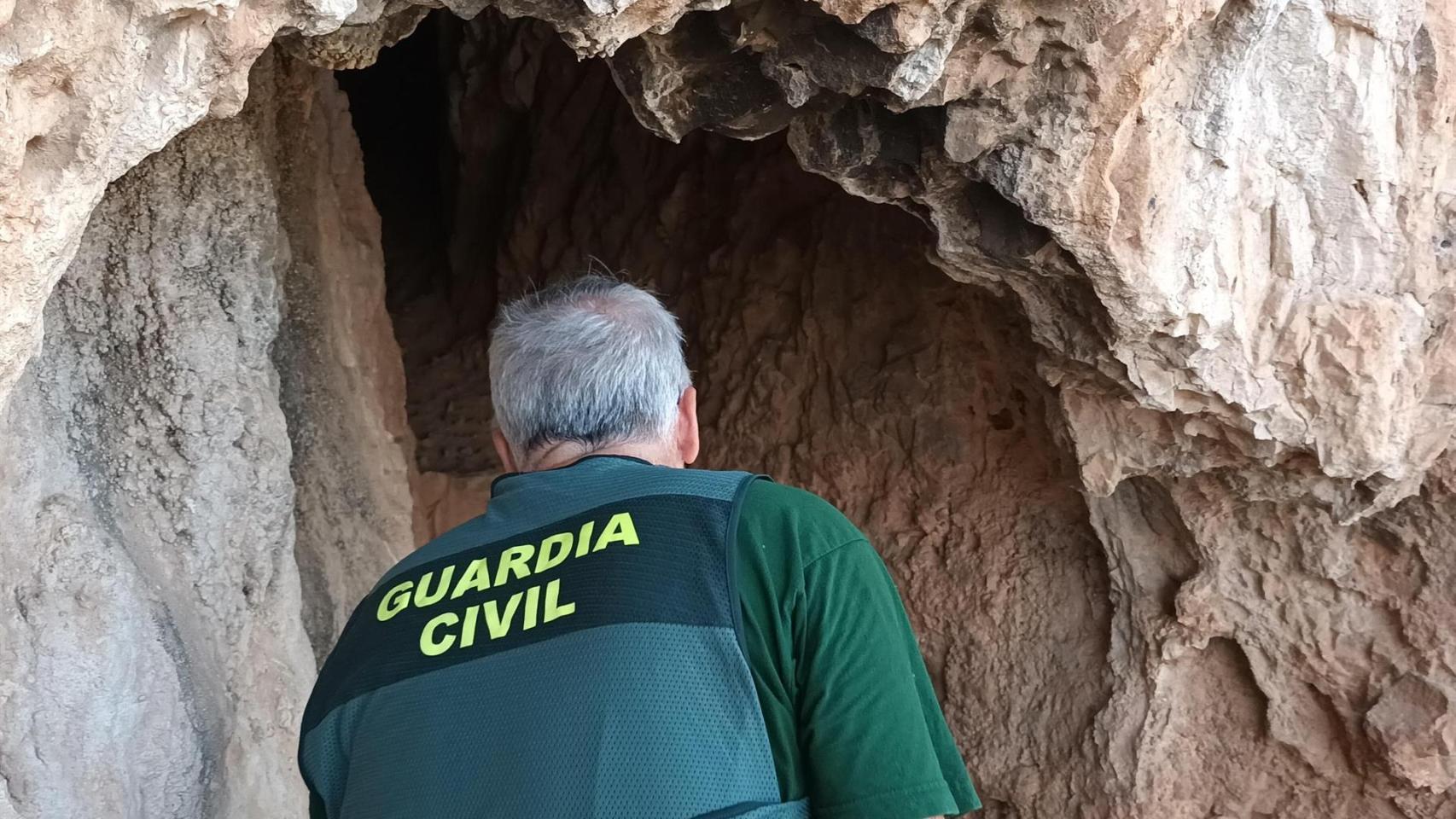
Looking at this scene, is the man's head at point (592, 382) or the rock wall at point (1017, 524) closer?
the man's head at point (592, 382)

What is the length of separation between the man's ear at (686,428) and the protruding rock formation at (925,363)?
1.07ft

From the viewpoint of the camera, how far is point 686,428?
1.08 metres

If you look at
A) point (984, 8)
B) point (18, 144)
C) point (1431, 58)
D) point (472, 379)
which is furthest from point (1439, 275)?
point (472, 379)

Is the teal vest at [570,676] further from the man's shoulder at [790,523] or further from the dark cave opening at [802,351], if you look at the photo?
the dark cave opening at [802,351]

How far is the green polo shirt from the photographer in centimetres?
84

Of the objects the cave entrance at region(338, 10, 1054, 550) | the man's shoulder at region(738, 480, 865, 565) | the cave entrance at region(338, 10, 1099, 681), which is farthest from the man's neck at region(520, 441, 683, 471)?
the cave entrance at region(338, 10, 1054, 550)

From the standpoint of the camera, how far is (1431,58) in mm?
1505

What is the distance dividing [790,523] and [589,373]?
0.78ft

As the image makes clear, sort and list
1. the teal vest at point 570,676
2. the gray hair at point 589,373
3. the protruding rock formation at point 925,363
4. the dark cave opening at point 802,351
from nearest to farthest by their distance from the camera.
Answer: the teal vest at point 570,676
the gray hair at point 589,373
the protruding rock formation at point 925,363
the dark cave opening at point 802,351

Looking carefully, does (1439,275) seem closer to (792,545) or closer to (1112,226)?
(1112,226)

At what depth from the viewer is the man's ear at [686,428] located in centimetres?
107

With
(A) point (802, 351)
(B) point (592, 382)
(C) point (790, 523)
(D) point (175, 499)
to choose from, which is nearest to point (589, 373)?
(B) point (592, 382)

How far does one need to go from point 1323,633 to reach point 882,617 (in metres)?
1.27

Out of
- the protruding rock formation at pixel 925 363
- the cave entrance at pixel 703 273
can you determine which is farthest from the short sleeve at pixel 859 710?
the cave entrance at pixel 703 273
